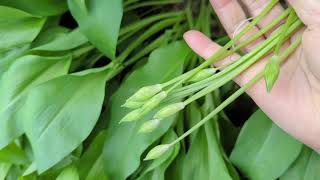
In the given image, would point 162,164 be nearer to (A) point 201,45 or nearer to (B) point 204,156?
(B) point 204,156

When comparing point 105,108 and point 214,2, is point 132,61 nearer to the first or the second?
point 105,108

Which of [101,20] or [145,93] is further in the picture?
[101,20]

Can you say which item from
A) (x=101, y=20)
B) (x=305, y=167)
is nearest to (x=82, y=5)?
(x=101, y=20)

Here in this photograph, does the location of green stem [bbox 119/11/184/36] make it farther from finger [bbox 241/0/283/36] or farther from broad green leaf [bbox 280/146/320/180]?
broad green leaf [bbox 280/146/320/180]

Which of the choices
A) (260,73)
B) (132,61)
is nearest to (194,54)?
(132,61)

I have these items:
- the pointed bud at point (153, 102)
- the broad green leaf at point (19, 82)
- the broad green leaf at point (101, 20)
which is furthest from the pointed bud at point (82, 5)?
the pointed bud at point (153, 102)

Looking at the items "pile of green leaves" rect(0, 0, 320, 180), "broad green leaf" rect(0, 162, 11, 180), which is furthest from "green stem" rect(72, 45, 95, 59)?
"broad green leaf" rect(0, 162, 11, 180)
